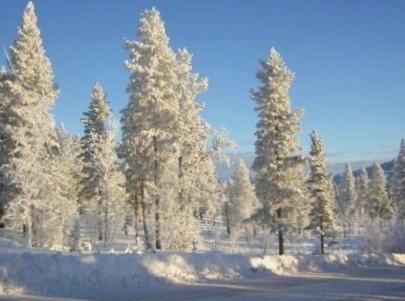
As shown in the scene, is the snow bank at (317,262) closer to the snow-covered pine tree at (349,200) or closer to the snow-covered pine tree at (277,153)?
the snow-covered pine tree at (277,153)

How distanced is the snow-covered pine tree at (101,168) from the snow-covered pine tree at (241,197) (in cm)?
4467

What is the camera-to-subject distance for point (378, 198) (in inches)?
3893

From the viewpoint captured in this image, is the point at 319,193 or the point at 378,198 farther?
the point at 378,198

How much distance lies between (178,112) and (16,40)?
1223 centimetres

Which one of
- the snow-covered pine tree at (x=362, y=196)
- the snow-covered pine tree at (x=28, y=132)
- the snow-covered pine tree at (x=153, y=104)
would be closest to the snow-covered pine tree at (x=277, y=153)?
the snow-covered pine tree at (x=153, y=104)

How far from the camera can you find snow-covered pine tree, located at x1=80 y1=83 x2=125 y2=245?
52.3m

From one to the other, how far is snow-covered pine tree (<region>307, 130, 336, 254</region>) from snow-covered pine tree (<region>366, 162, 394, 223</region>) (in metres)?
39.7

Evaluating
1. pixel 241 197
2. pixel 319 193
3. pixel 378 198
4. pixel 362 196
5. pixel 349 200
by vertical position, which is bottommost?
pixel 319 193

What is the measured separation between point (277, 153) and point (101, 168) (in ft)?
63.6

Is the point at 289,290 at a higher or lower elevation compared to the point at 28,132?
lower

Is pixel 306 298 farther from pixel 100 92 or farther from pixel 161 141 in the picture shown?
pixel 100 92

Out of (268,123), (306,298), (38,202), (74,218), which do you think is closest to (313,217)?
(268,123)

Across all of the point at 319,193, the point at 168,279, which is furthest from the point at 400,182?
the point at 168,279

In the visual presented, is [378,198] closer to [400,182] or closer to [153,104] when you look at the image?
[400,182]
